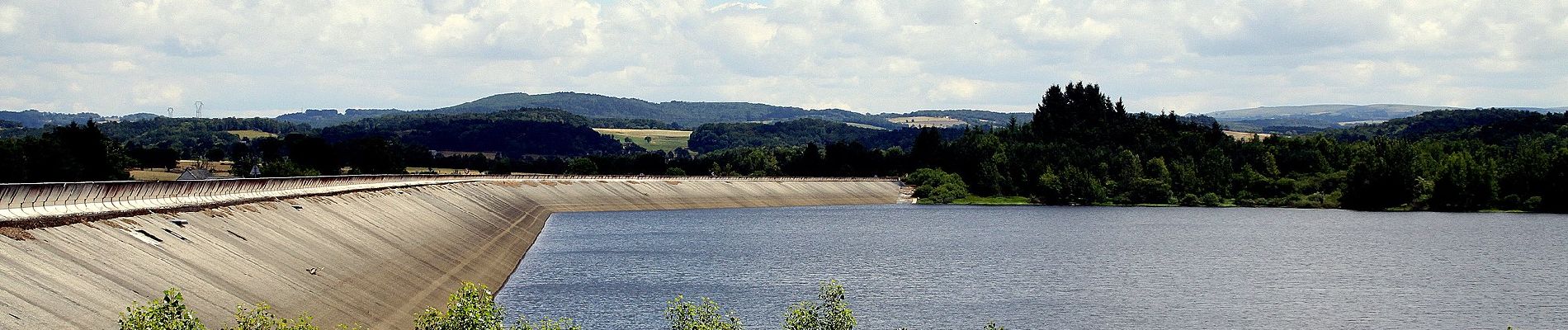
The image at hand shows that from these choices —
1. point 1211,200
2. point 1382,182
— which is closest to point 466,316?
point 1382,182

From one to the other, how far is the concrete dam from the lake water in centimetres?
467

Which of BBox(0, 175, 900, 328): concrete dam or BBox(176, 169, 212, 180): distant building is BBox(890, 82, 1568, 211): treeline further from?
BBox(0, 175, 900, 328): concrete dam

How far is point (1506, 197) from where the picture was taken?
15750 cm

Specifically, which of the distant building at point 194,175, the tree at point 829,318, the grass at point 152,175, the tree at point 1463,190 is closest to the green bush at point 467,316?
the tree at point 829,318

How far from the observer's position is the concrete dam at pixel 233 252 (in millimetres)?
34469

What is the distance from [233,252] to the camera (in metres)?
46.8

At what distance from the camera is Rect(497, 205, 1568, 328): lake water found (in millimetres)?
55906

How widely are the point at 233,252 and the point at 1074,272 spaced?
43241 mm

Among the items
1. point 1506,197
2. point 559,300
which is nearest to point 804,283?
point 559,300

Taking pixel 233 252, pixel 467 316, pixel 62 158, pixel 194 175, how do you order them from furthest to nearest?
pixel 194 175 → pixel 62 158 → pixel 233 252 → pixel 467 316

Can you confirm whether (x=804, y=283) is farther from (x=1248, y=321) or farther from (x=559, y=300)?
(x=1248, y=321)

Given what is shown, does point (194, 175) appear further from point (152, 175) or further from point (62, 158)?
point (152, 175)

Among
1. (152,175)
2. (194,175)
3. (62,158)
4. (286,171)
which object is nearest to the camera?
(62,158)

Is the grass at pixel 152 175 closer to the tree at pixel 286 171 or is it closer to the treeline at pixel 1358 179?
the tree at pixel 286 171
